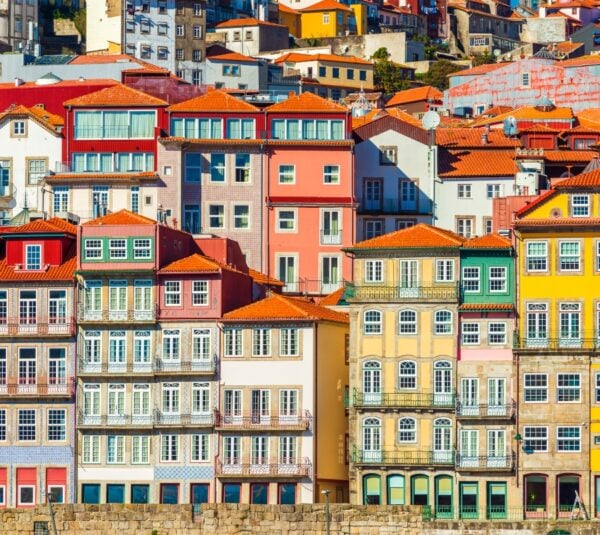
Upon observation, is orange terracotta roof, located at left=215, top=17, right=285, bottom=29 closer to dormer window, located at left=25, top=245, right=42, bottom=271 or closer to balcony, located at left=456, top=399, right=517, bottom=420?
dormer window, located at left=25, top=245, right=42, bottom=271

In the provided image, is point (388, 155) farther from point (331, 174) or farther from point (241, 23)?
point (241, 23)

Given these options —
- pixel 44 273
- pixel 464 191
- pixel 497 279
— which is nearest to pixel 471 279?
pixel 497 279

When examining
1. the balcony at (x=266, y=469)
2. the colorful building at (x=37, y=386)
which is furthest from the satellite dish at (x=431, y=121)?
the balcony at (x=266, y=469)

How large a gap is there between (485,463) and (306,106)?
919 inches

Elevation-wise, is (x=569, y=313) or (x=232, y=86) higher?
(x=232, y=86)

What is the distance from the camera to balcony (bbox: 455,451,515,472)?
89688 mm

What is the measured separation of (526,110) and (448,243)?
3774 cm

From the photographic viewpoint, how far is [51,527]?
9019 centimetres

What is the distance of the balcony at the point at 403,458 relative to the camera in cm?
9012

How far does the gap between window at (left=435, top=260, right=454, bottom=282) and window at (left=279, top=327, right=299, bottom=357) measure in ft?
18.1

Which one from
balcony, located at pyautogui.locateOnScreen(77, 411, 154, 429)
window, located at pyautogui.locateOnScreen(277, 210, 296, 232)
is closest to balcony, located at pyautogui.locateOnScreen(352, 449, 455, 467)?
balcony, located at pyautogui.locateOnScreen(77, 411, 154, 429)

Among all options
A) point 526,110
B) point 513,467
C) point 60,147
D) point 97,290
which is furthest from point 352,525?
point 526,110

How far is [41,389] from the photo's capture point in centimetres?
9288

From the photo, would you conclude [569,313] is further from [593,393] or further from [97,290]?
[97,290]
